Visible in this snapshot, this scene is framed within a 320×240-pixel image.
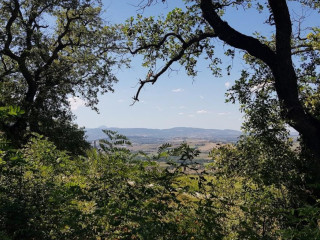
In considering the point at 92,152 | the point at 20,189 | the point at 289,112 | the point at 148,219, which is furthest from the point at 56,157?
the point at 289,112

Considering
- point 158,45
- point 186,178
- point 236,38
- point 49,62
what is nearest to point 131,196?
point 186,178

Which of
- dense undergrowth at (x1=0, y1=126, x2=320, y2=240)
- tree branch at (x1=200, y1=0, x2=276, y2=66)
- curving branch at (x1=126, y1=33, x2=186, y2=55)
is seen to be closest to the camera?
dense undergrowth at (x1=0, y1=126, x2=320, y2=240)

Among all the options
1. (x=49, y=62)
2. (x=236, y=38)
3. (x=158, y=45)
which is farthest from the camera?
(x=49, y=62)

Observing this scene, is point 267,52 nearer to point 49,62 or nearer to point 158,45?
point 158,45

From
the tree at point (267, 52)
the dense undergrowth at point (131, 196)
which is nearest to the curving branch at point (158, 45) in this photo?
the tree at point (267, 52)

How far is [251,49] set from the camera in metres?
11.1

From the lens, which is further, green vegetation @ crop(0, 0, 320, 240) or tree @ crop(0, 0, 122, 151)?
tree @ crop(0, 0, 122, 151)

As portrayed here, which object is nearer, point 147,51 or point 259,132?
point 259,132

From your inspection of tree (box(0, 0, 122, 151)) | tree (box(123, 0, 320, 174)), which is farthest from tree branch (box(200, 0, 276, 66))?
tree (box(0, 0, 122, 151))

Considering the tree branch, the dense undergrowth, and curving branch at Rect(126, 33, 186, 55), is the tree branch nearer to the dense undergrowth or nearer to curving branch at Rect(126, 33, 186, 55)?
curving branch at Rect(126, 33, 186, 55)

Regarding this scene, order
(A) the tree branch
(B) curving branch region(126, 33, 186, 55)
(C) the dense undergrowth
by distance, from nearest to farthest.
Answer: (C) the dense undergrowth < (A) the tree branch < (B) curving branch region(126, 33, 186, 55)

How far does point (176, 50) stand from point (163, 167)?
1061 centimetres

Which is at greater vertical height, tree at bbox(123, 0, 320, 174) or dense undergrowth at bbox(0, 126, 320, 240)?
tree at bbox(123, 0, 320, 174)

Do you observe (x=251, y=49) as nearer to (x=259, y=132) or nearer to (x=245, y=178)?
(x=259, y=132)
